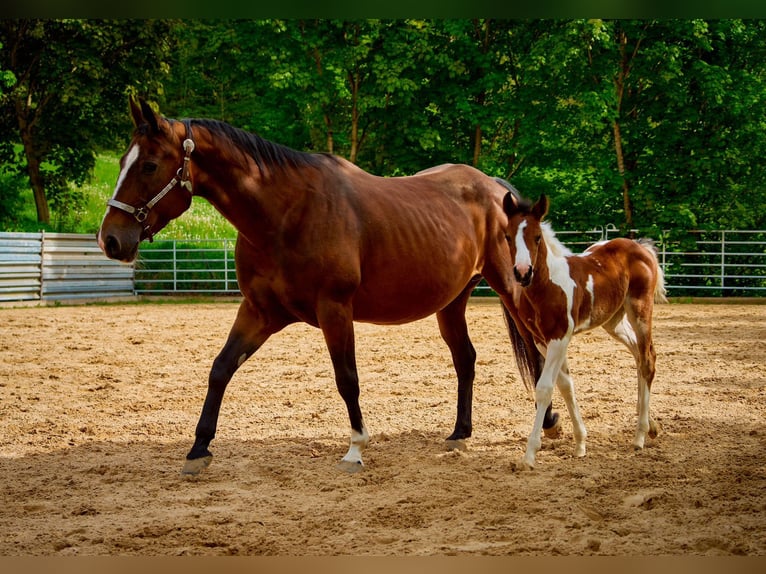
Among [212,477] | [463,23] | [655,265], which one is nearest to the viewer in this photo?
[212,477]

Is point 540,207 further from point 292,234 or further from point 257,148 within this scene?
point 257,148

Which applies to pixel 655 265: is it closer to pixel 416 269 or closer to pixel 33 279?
pixel 416 269

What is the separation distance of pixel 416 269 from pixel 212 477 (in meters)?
1.74

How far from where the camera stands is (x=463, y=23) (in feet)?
68.3

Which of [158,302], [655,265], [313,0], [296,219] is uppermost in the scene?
[313,0]

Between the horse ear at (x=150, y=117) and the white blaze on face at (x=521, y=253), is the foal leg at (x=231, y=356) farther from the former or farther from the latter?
the white blaze on face at (x=521, y=253)

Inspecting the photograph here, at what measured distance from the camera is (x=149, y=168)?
13.8ft

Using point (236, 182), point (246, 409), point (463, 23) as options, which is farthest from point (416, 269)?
point (463, 23)

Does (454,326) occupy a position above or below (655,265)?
below

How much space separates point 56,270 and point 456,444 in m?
15.6

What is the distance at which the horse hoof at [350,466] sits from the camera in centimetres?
456

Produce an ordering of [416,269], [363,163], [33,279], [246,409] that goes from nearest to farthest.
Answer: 1. [416,269]
2. [246,409]
3. [33,279]
4. [363,163]

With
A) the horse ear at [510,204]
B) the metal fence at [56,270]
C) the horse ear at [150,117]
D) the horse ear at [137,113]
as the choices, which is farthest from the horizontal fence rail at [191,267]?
the horse ear at [150,117]

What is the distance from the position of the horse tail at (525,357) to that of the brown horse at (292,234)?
65 cm
